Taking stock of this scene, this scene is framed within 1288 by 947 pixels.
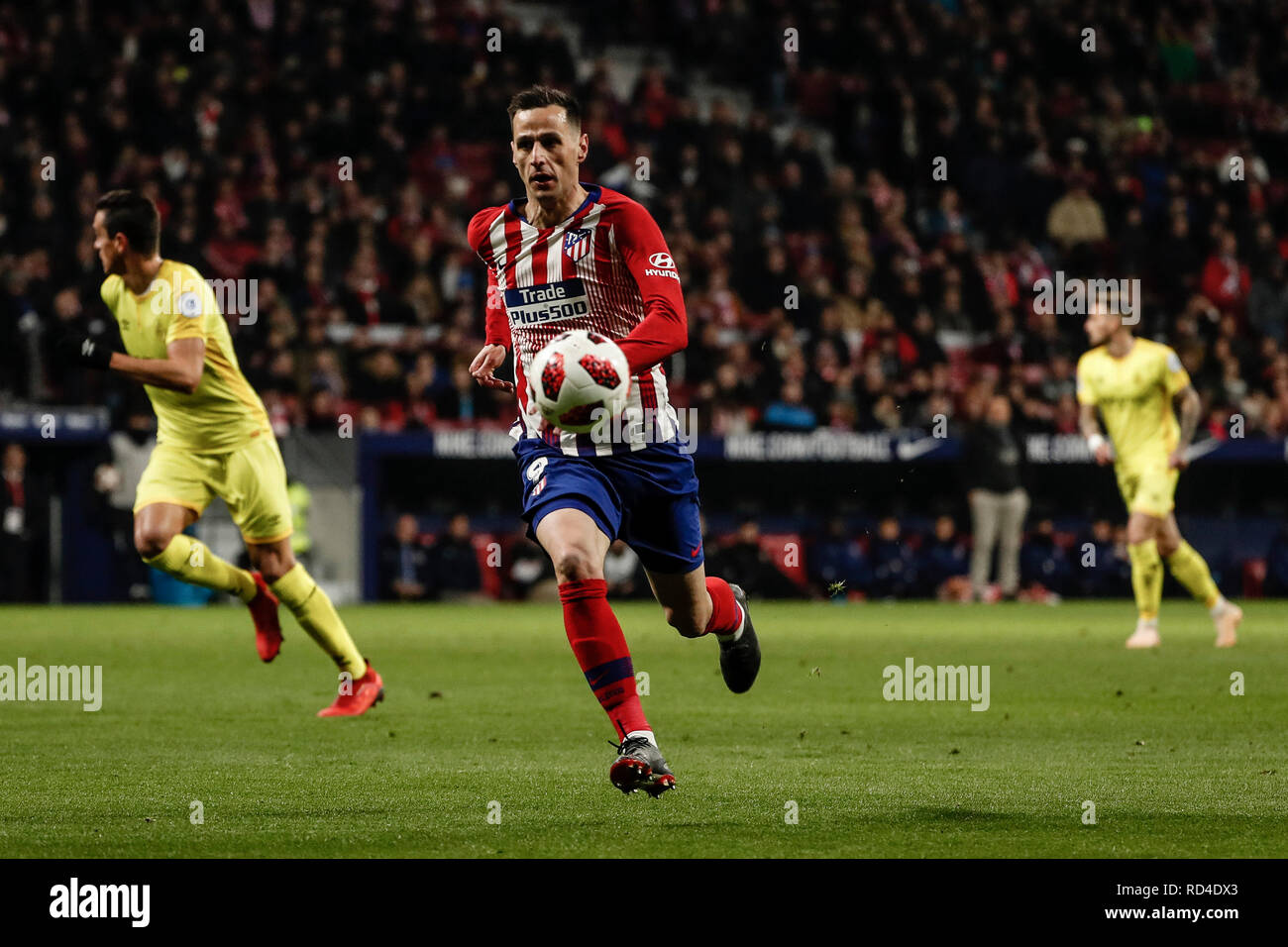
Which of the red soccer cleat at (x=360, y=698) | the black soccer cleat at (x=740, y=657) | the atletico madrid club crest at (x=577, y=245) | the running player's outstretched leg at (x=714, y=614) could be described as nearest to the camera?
the atletico madrid club crest at (x=577, y=245)

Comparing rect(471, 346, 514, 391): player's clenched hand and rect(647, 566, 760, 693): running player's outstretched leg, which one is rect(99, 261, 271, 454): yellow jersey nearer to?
rect(471, 346, 514, 391): player's clenched hand

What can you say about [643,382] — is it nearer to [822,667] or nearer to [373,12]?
[822,667]

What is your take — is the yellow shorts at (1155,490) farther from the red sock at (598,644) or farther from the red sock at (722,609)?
the red sock at (598,644)

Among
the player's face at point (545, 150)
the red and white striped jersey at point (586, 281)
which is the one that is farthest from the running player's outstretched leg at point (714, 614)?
the player's face at point (545, 150)

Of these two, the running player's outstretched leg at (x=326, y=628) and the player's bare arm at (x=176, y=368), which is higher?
the player's bare arm at (x=176, y=368)

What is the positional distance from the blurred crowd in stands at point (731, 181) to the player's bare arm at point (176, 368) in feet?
32.3

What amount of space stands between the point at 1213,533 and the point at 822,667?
10467 mm

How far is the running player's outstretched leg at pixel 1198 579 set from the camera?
13.8m

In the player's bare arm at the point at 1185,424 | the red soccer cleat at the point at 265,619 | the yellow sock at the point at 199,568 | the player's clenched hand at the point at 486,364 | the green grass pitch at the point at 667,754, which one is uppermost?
the player's bare arm at the point at 1185,424

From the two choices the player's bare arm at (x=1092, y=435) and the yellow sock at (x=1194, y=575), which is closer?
the yellow sock at (x=1194, y=575)

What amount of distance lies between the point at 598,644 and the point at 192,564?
413cm

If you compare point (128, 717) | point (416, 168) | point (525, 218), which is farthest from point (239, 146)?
point (525, 218)

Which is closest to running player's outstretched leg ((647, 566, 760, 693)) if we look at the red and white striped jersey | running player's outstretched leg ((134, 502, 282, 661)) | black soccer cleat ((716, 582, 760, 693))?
black soccer cleat ((716, 582, 760, 693))

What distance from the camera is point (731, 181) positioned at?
24.0 m
